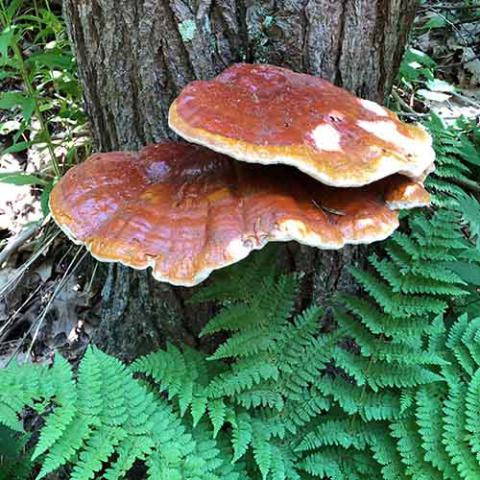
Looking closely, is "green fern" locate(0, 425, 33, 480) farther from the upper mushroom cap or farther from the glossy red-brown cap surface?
the upper mushroom cap

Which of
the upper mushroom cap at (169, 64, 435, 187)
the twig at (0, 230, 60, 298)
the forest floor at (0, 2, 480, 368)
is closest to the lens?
the upper mushroom cap at (169, 64, 435, 187)

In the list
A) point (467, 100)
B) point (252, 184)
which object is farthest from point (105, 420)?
point (467, 100)

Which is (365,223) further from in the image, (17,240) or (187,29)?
(17,240)

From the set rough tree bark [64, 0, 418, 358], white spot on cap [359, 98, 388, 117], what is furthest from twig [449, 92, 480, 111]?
white spot on cap [359, 98, 388, 117]

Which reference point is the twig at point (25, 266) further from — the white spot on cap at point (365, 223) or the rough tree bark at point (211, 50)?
the white spot on cap at point (365, 223)

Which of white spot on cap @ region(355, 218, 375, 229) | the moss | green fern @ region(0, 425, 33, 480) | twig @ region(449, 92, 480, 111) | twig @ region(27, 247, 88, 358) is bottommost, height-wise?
twig @ region(27, 247, 88, 358)

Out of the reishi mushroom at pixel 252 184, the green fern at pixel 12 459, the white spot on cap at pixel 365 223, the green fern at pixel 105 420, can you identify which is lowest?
the green fern at pixel 12 459

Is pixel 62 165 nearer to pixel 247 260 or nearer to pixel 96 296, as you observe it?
pixel 96 296

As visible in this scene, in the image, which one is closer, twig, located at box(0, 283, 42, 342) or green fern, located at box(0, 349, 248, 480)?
green fern, located at box(0, 349, 248, 480)

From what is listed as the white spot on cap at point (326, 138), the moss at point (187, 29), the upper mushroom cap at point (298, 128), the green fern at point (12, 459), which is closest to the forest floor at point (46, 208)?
the green fern at point (12, 459)

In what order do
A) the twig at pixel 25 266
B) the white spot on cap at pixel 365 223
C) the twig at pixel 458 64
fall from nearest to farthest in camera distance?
the white spot on cap at pixel 365 223
the twig at pixel 25 266
the twig at pixel 458 64
